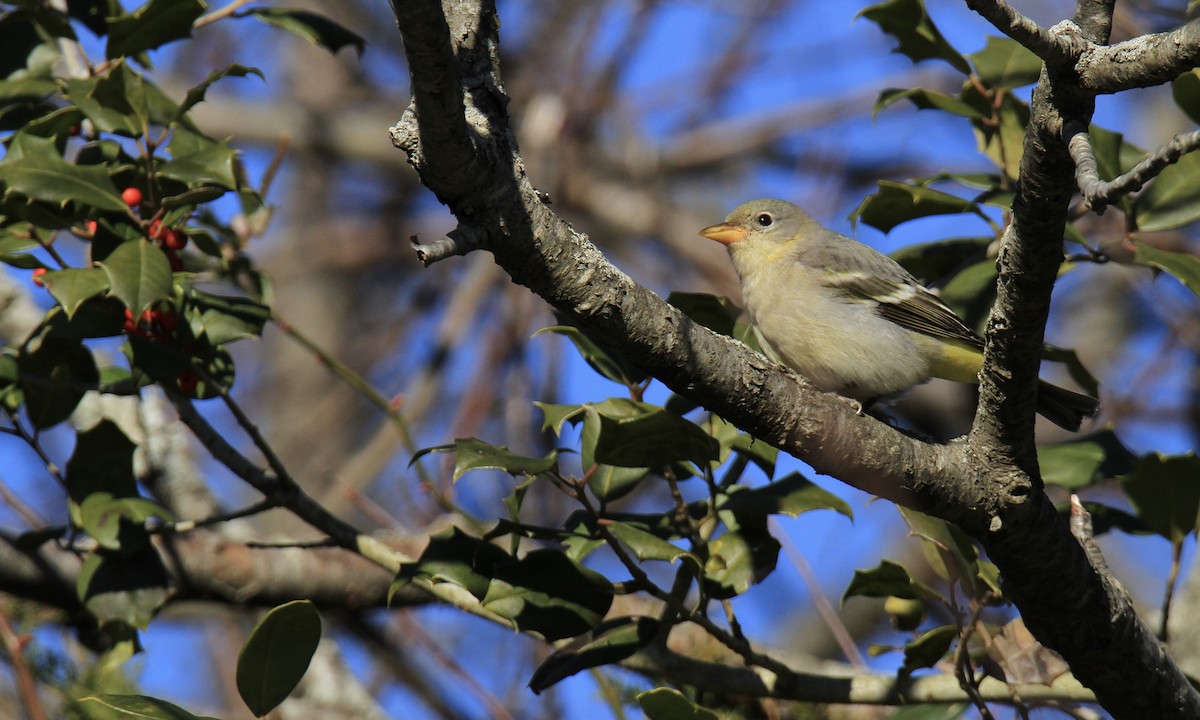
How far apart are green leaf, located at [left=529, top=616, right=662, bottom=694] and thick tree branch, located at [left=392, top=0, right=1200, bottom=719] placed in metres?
0.71

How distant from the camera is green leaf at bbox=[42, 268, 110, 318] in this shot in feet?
8.91

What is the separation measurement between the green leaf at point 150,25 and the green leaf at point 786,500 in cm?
202

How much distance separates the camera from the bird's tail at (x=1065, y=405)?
3.89 metres

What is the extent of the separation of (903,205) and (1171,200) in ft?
2.49

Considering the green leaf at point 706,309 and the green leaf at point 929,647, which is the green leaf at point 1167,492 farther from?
the green leaf at point 706,309

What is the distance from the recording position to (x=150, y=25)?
3.24 m

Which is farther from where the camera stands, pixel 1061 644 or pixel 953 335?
pixel 953 335

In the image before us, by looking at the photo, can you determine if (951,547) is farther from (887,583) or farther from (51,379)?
(51,379)

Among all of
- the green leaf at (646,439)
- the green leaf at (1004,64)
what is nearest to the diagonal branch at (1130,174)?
the green leaf at (646,439)

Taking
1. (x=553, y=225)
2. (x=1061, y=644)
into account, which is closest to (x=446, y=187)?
(x=553, y=225)

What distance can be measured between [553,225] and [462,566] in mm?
1074

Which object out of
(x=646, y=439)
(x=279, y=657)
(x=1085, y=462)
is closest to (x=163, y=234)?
(x=279, y=657)

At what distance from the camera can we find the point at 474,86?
2064 mm

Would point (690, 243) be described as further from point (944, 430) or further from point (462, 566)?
point (462, 566)
